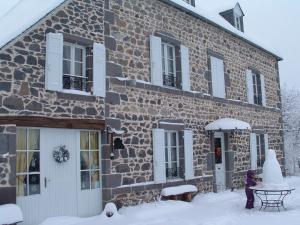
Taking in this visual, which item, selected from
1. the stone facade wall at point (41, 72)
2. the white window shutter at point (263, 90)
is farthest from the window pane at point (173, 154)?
the white window shutter at point (263, 90)

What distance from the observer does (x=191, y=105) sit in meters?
11.8

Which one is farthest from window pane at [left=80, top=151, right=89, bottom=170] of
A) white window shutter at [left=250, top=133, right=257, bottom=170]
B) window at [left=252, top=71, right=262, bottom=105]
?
window at [left=252, top=71, right=262, bottom=105]

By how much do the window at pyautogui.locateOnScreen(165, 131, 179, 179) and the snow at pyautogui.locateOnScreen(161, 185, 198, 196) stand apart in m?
0.48

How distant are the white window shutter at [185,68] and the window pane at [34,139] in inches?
195

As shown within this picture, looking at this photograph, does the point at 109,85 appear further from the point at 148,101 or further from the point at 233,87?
the point at 233,87

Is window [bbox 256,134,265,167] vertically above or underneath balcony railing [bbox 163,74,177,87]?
underneath

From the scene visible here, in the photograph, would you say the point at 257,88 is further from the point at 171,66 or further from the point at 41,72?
the point at 41,72

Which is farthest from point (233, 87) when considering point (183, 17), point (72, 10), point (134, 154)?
point (72, 10)

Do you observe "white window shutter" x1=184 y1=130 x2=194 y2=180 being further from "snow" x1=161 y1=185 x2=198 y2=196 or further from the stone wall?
the stone wall

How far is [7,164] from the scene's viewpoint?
717 centimetres

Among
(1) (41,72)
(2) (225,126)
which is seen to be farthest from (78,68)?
(2) (225,126)

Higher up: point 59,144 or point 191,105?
point 191,105

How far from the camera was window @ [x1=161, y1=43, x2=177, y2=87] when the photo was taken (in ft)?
36.8

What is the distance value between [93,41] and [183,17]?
12.9 feet
